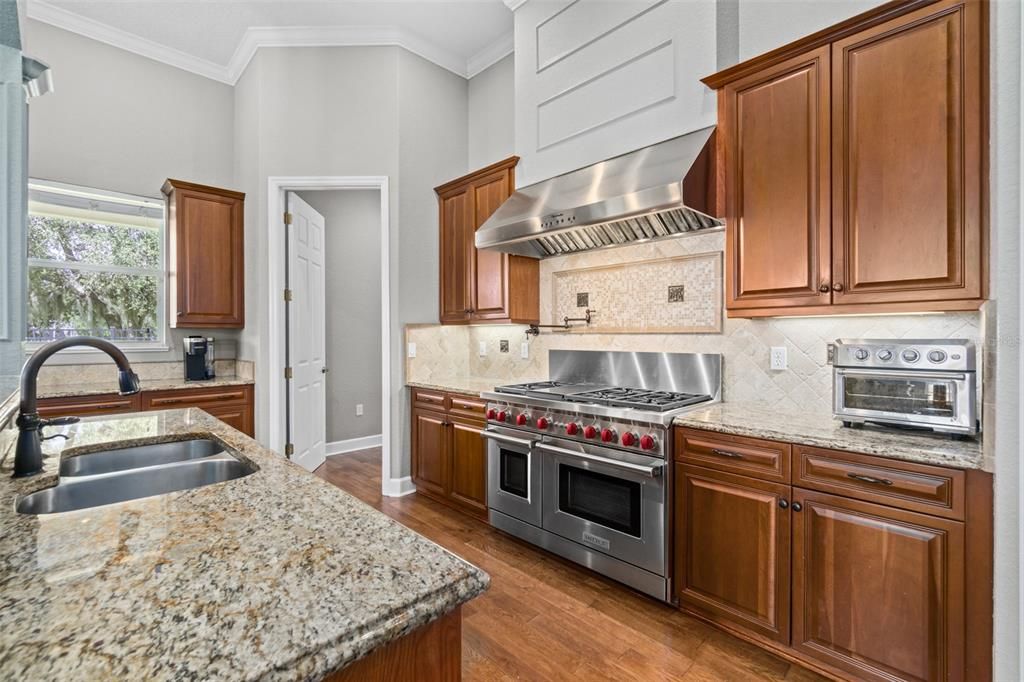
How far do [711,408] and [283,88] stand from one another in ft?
13.0

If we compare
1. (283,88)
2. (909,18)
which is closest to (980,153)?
(909,18)

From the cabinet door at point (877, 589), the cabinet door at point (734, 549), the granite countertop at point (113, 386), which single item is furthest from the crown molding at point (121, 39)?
the cabinet door at point (877, 589)

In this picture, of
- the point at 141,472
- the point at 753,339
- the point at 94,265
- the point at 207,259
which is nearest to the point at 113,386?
the point at 94,265

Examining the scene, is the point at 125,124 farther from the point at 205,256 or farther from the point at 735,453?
the point at 735,453

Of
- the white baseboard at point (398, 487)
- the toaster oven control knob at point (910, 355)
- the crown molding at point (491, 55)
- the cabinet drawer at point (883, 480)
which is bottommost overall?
the white baseboard at point (398, 487)

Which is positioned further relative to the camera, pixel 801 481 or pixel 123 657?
pixel 801 481

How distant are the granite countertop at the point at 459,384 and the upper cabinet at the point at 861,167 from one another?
5.69 ft

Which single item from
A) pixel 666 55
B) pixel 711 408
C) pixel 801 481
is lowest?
pixel 801 481

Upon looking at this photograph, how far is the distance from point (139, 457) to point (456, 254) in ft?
8.73

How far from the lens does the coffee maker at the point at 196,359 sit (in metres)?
3.99

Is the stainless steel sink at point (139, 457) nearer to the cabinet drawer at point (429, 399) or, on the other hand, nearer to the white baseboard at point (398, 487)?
the cabinet drawer at point (429, 399)

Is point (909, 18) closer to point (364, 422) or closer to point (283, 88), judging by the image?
point (283, 88)

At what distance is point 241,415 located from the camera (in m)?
3.94

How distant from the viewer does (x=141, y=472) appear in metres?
1.46
